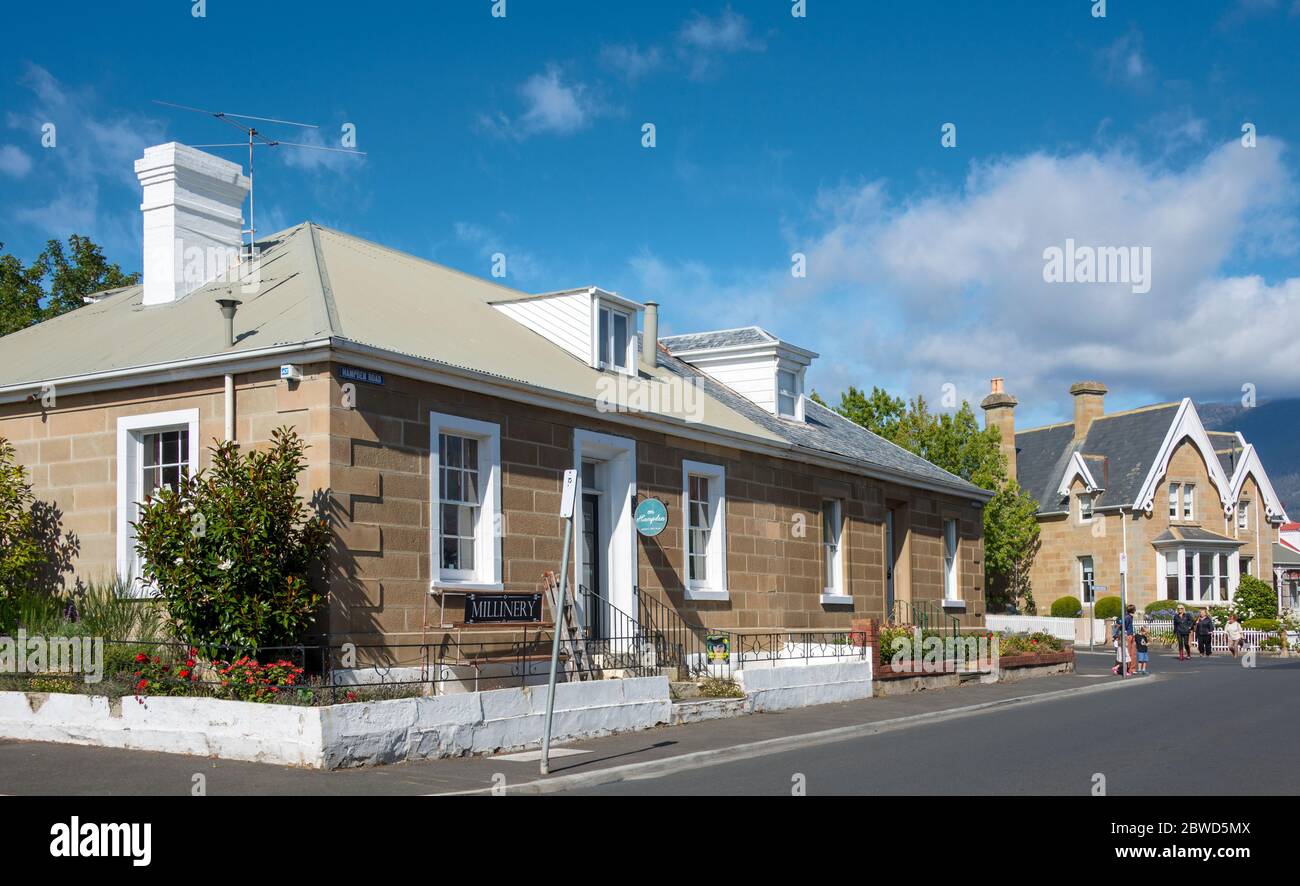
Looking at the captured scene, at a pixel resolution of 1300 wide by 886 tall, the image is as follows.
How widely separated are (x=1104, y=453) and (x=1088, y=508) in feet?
9.83

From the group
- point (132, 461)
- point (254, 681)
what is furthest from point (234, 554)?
point (132, 461)

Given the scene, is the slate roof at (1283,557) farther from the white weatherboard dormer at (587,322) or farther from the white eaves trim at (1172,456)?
the white weatherboard dormer at (587,322)

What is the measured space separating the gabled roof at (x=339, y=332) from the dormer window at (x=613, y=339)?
0.55 metres

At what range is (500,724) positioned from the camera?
45.3 ft

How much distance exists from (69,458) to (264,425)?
11.1ft

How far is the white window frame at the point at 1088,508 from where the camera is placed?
48781 mm

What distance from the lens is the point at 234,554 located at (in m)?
13.0

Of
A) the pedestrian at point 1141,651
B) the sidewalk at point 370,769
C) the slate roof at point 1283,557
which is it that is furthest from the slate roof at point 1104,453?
the sidewalk at point 370,769

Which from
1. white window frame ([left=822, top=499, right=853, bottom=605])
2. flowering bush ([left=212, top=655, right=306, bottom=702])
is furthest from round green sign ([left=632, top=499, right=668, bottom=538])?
white window frame ([left=822, top=499, right=853, bottom=605])

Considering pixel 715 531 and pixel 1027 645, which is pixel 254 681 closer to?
pixel 715 531

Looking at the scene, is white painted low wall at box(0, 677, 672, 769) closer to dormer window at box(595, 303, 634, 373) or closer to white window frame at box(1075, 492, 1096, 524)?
dormer window at box(595, 303, 634, 373)

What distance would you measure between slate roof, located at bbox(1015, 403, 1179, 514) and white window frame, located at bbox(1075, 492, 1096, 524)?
1.27ft
